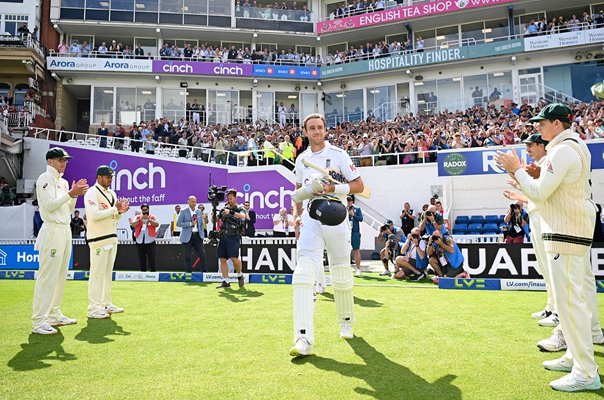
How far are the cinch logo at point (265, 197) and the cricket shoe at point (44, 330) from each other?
14395 mm

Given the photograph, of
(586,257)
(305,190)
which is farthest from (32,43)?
(586,257)

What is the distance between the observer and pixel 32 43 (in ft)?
94.9

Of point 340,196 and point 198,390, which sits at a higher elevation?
point 340,196

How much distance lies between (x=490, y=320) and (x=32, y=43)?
32167 millimetres

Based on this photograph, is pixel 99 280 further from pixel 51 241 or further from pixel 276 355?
pixel 276 355

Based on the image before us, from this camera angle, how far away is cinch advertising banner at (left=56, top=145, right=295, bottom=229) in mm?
20438

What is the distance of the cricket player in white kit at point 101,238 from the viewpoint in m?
7.18

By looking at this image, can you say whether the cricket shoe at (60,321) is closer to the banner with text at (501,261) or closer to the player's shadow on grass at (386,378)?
the player's shadow on grass at (386,378)

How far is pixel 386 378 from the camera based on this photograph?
3.82 metres

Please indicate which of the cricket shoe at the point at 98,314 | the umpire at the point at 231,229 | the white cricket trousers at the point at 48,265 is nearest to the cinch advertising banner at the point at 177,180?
the umpire at the point at 231,229

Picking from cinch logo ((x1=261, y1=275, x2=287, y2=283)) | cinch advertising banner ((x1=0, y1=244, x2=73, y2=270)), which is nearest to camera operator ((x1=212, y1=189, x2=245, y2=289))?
cinch logo ((x1=261, y1=275, x2=287, y2=283))

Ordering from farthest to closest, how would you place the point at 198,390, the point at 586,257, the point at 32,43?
the point at 32,43
the point at 586,257
the point at 198,390

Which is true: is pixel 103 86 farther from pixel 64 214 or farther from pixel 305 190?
pixel 305 190

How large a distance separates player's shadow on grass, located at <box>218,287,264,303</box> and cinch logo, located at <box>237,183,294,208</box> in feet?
32.9
